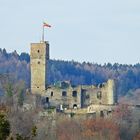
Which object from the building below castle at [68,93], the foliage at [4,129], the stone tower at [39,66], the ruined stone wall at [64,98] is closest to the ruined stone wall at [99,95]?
the building below castle at [68,93]

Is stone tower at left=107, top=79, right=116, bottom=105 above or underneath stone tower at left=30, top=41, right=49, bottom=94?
underneath

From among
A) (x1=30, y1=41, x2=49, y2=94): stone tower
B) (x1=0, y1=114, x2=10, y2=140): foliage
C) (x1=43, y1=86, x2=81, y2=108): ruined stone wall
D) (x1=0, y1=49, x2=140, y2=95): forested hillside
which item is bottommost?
(x1=0, y1=114, x2=10, y2=140): foliage

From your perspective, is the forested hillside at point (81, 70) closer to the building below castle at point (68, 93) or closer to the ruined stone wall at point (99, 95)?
the building below castle at point (68, 93)

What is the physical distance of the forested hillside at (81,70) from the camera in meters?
145

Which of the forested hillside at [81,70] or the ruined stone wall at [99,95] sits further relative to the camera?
the forested hillside at [81,70]

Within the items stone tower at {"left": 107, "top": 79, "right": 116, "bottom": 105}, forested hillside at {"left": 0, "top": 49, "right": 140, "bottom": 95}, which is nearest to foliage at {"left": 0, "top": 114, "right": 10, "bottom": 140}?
stone tower at {"left": 107, "top": 79, "right": 116, "bottom": 105}

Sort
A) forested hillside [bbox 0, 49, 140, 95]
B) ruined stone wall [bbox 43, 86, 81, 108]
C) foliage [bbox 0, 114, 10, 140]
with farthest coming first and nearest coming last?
1. forested hillside [bbox 0, 49, 140, 95]
2. ruined stone wall [bbox 43, 86, 81, 108]
3. foliage [bbox 0, 114, 10, 140]

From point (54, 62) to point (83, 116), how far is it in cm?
9355

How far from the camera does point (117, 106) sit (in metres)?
58.9

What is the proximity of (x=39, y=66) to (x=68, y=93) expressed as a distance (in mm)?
2651

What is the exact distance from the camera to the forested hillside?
14525 cm

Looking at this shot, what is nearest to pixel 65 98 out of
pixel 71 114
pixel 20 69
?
pixel 71 114

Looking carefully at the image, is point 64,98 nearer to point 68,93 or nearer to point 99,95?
point 68,93

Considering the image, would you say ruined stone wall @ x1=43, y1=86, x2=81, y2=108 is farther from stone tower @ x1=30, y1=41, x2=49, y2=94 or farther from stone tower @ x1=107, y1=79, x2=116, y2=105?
stone tower @ x1=107, y1=79, x2=116, y2=105
